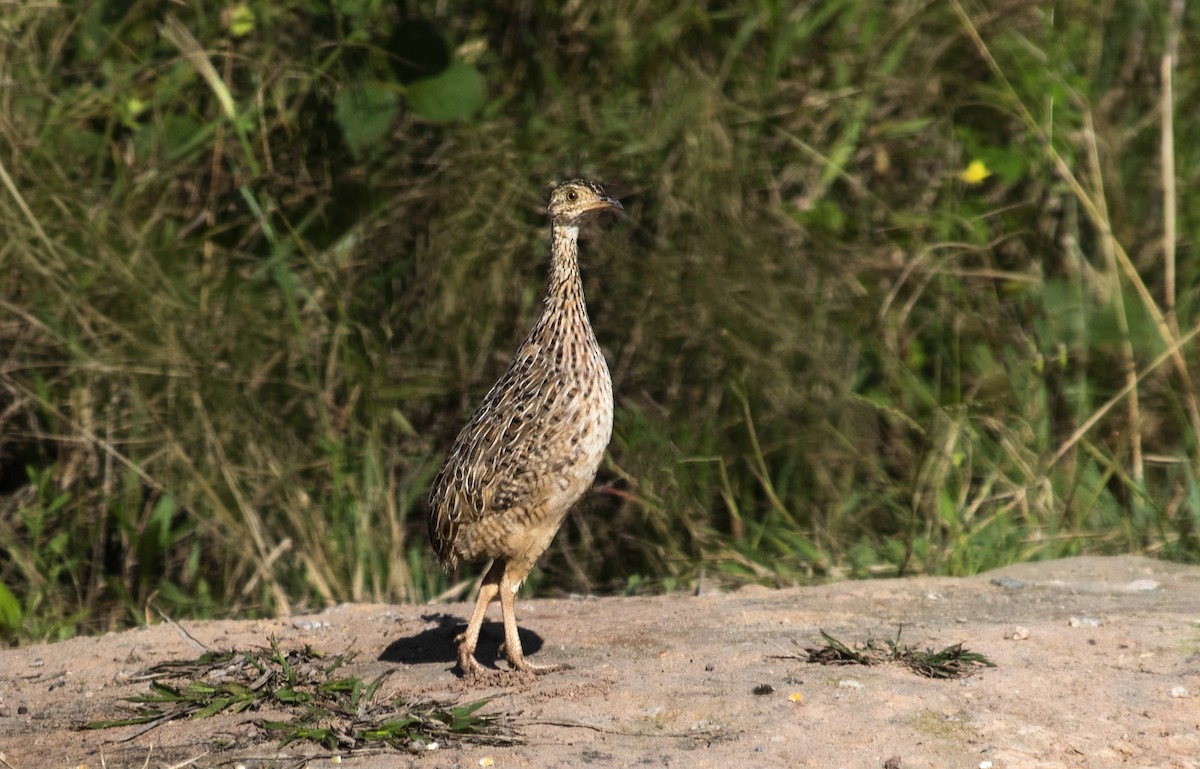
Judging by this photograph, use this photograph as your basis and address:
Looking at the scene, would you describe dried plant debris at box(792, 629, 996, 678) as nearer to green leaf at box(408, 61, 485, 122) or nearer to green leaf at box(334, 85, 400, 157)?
green leaf at box(408, 61, 485, 122)

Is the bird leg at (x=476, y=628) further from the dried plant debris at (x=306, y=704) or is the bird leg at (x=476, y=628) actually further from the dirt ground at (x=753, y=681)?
the dried plant debris at (x=306, y=704)

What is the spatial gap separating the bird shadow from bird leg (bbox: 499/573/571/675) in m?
0.20

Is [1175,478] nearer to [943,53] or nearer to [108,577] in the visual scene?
[943,53]

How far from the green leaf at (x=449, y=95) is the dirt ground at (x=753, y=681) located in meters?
2.68

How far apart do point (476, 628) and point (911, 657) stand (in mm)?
1410

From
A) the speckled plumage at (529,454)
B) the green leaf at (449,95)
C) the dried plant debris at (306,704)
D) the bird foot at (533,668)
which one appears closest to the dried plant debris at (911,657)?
the bird foot at (533,668)

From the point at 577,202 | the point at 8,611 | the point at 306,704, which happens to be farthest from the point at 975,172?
the point at 8,611

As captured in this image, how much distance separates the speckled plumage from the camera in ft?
15.7

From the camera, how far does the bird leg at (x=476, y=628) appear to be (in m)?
4.78

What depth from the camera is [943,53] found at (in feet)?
27.5

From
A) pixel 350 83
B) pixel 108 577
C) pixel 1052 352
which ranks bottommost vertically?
pixel 108 577

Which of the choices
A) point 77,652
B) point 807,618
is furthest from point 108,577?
point 807,618

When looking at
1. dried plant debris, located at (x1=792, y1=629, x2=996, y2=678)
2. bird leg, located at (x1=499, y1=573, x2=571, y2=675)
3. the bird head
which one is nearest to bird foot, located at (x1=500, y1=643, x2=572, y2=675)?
bird leg, located at (x1=499, y1=573, x2=571, y2=675)

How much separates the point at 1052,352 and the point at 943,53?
6.15 feet
